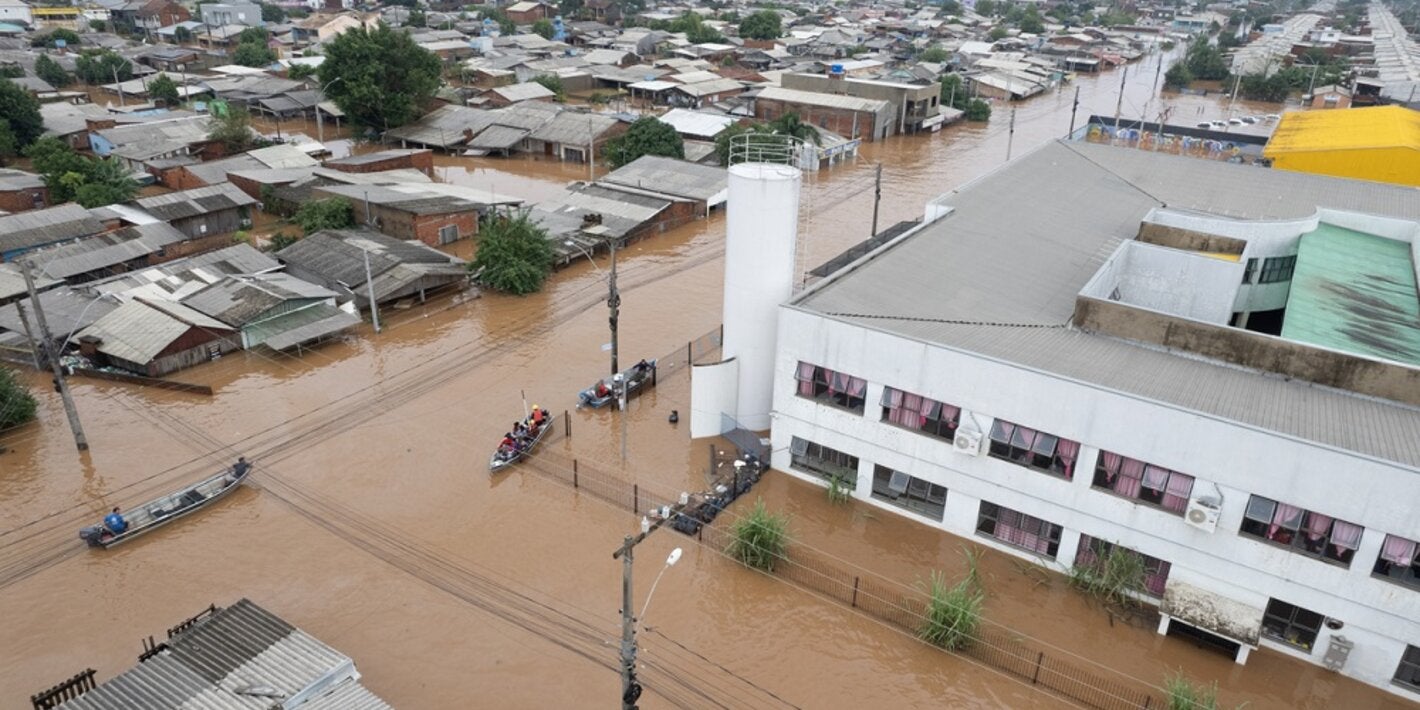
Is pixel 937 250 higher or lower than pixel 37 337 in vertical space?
higher

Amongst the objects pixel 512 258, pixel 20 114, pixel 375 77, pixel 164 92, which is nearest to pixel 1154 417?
pixel 512 258

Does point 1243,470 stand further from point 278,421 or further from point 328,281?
point 328,281

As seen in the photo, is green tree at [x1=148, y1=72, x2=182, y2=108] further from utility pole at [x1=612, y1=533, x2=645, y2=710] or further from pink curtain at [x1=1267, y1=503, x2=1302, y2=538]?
pink curtain at [x1=1267, y1=503, x2=1302, y2=538]

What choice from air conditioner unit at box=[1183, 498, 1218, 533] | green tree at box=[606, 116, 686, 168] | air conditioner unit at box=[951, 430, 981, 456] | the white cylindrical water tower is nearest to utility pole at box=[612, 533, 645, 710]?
air conditioner unit at box=[951, 430, 981, 456]

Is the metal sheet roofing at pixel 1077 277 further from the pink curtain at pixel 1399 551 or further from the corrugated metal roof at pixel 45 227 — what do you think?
the corrugated metal roof at pixel 45 227

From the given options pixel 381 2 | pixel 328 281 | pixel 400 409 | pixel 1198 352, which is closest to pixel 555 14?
pixel 381 2

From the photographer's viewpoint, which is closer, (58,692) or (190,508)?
(58,692)
